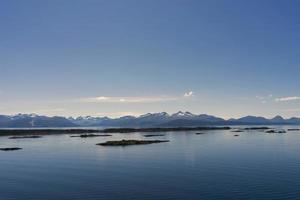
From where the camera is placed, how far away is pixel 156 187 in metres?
44.0

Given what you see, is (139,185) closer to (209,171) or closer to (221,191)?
(221,191)

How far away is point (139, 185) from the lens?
45.8 m

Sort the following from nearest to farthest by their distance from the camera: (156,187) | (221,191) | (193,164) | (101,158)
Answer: (221,191), (156,187), (193,164), (101,158)

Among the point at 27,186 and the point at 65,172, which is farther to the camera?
the point at 65,172

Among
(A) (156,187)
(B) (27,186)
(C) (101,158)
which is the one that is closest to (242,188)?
(A) (156,187)

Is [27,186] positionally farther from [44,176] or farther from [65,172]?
[65,172]

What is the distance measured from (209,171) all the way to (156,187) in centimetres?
1471

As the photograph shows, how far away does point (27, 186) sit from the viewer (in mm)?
47156

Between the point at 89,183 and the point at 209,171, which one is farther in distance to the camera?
the point at 209,171

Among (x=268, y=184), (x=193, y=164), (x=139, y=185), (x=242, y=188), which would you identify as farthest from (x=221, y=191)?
(x=193, y=164)

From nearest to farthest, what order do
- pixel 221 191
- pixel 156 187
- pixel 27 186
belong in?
1. pixel 221 191
2. pixel 156 187
3. pixel 27 186

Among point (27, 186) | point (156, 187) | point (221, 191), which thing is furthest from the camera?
point (27, 186)

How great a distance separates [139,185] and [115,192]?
470 centimetres

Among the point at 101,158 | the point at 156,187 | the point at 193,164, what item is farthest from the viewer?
the point at 101,158
